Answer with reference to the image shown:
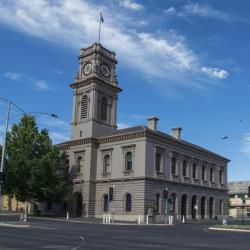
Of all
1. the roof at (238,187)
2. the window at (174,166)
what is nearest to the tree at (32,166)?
the window at (174,166)

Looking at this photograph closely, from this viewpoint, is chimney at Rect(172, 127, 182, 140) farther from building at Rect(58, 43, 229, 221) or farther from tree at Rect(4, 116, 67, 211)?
tree at Rect(4, 116, 67, 211)

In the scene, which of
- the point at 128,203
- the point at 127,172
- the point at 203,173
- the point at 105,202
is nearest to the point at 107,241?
the point at 128,203

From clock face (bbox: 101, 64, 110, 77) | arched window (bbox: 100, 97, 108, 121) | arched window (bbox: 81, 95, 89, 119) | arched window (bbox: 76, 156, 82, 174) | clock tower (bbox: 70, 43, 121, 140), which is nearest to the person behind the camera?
arched window (bbox: 76, 156, 82, 174)

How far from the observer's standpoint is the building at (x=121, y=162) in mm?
Answer: 60656

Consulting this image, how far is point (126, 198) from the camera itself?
6159 centimetres

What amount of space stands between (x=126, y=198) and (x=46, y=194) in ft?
33.6

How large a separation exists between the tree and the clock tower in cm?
590

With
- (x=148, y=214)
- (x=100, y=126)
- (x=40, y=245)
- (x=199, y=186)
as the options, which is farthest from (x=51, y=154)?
(x=40, y=245)

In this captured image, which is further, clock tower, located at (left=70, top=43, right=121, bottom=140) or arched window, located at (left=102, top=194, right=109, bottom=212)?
clock tower, located at (left=70, top=43, right=121, bottom=140)

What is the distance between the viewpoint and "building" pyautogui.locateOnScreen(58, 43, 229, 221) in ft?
199

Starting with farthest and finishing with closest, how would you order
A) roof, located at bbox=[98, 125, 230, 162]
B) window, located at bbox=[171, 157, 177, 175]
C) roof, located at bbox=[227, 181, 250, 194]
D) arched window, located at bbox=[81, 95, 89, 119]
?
roof, located at bbox=[227, 181, 250, 194]
arched window, located at bbox=[81, 95, 89, 119]
window, located at bbox=[171, 157, 177, 175]
roof, located at bbox=[98, 125, 230, 162]

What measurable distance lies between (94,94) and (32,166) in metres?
14.2

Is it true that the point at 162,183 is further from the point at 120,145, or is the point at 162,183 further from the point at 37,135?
the point at 37,135

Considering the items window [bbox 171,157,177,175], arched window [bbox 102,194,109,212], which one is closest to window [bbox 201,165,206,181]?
window [bbox 171,157,177,175]
